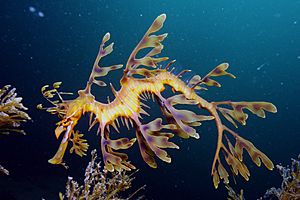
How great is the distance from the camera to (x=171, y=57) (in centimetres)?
3189

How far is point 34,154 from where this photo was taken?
1380cm

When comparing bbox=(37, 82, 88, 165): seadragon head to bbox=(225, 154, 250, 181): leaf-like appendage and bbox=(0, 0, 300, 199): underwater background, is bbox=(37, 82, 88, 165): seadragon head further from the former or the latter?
bbox=(225, 154, 250, 181): leaf-like appendage

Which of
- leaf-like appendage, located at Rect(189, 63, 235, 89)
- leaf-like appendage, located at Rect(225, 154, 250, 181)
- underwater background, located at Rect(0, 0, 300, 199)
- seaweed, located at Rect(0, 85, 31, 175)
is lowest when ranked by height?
leaf-like appendage, located at Rect(225, 154, 250, 181)

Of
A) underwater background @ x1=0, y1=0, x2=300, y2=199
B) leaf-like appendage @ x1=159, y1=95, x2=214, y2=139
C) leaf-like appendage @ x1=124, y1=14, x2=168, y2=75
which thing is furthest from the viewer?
underwater background @ x1=0, y1=0, x2=300, y2=199

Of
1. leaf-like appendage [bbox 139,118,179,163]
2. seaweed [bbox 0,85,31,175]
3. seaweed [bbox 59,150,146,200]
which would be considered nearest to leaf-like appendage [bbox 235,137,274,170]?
leaf-like appendage [bbox 139,118,179,163]

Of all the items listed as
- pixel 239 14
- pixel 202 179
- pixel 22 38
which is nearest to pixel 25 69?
pixel 22 38

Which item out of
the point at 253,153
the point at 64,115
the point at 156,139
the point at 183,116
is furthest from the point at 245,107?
the point at 64,115

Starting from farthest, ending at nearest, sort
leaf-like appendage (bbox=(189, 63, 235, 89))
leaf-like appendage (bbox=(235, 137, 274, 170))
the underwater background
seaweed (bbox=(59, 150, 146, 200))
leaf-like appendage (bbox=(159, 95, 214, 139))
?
the underwater background, seaweed (bbox=(59, 150, 146, 200)), leaf-like appendage (bbox=(189, 63, 235, 89)), leaf-like appendage (bbox=(235, 137, 274, 170)), leaf-like appendage (bbox=(159, 95, 214, 139))

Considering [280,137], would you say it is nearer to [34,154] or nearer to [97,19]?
[97,19]

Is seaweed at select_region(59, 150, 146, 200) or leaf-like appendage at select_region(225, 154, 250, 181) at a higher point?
seaweed at select_region(59, 150, 146, 200)

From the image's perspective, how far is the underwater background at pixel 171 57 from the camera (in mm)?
14109

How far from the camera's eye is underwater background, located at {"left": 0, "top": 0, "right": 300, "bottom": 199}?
1411cm

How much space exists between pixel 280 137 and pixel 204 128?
Answer: 9.61m

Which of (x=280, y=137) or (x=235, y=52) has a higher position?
(x=235, y=52)
